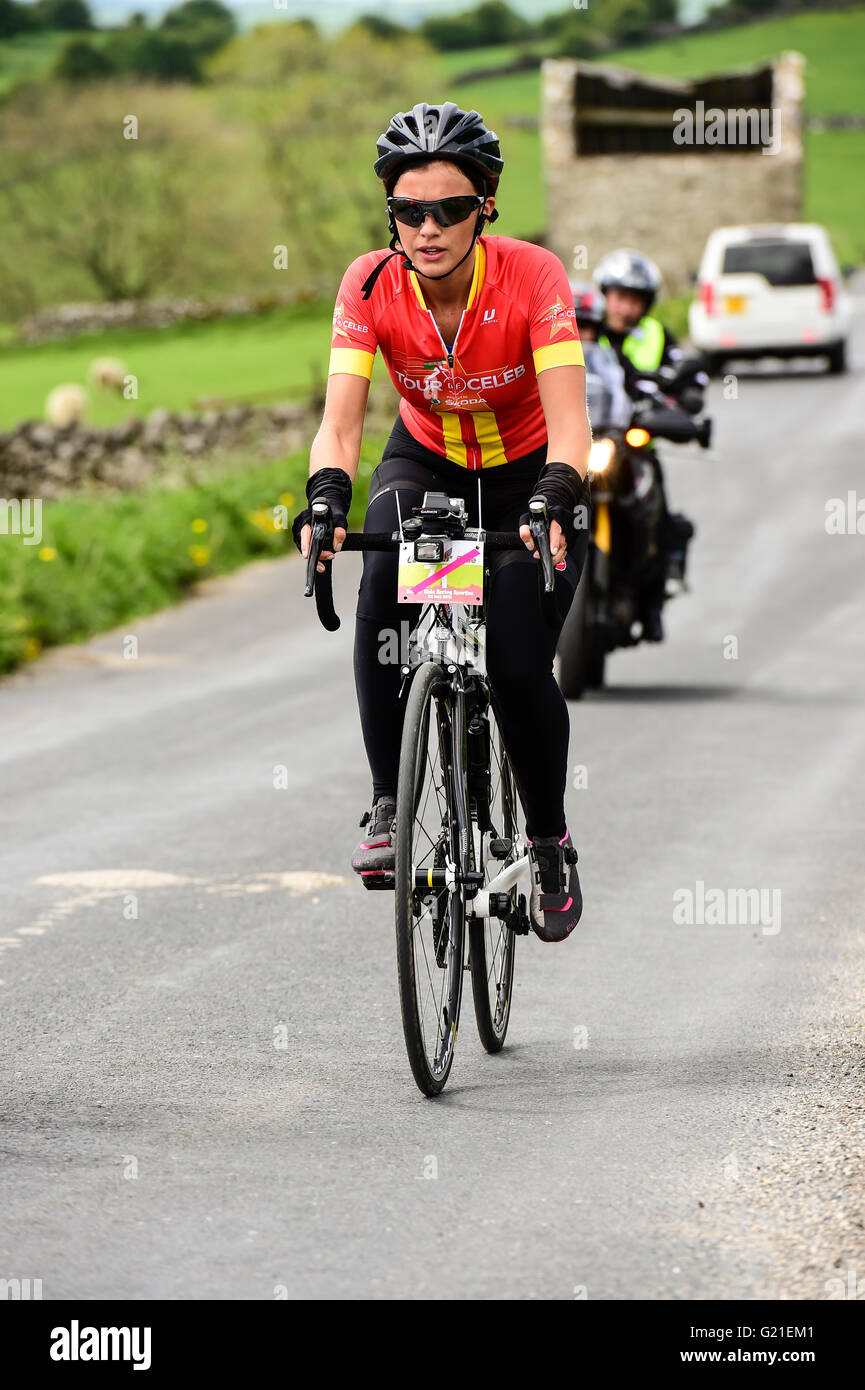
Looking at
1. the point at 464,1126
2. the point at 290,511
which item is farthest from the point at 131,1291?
the point at 290,511

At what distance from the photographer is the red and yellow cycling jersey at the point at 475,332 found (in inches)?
192

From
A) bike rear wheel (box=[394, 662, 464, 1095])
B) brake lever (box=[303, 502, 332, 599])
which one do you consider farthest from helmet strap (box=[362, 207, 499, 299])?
bike rear wheel (box=[394, 662, 464, 1095])

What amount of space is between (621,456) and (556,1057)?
6.48 m

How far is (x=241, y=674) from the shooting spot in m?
13.6

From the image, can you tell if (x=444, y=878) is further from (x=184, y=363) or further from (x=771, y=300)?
(x=184, y=363)

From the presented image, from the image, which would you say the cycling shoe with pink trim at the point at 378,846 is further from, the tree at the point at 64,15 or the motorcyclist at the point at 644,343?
the tree at the point at 64,15

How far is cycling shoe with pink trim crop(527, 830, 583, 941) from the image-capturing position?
5.27 metres

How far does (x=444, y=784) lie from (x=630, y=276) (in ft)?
22.0

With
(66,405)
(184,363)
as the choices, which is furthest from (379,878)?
(184,363)

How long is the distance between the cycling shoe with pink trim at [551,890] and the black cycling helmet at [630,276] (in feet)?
21.0

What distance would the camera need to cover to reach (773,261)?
30.1 m

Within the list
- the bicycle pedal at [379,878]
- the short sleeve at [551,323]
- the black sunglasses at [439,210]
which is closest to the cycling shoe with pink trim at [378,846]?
the bicycle pedal at [379,878]

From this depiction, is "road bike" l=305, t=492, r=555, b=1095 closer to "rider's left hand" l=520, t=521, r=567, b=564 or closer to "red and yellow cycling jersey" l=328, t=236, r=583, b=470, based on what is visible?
"rider's left hand" l=520, t=521, r=567, b=564

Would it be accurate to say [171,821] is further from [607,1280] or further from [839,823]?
[607,1280]
